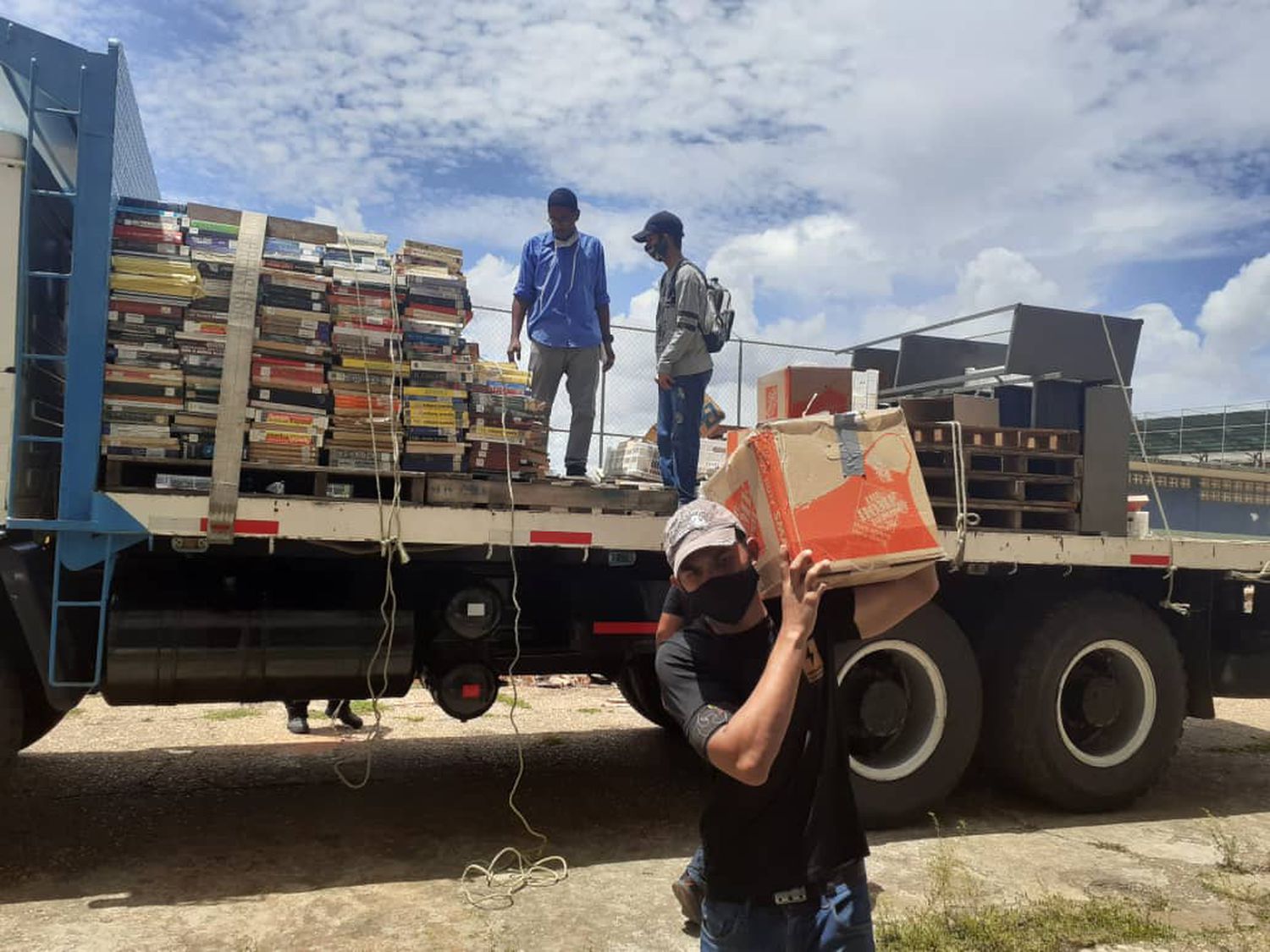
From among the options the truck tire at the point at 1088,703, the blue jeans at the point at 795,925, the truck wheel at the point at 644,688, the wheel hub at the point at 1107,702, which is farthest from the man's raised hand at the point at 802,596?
the wheel hub at the point at 1107,702

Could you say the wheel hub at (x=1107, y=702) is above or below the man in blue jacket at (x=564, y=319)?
below

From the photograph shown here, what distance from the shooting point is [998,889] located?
13.8ft

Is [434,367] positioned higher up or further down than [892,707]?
higher up

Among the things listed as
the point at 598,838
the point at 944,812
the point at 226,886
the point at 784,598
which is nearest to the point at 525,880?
the point at 598,838

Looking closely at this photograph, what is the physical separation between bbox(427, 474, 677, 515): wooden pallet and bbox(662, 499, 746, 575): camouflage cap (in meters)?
2.40

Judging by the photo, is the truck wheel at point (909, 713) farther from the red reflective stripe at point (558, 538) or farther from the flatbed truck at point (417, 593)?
the red reflective stripe at point (558, 538)

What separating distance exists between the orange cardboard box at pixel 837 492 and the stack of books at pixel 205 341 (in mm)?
2387

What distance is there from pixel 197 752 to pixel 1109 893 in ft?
18.4

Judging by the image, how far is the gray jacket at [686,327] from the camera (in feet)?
18.8

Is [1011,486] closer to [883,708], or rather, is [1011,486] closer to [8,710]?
[883,708]

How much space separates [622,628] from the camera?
507 centimetres

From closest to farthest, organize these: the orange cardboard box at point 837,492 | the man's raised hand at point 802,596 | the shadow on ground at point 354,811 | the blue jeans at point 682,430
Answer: the man's raised hand at point 802,596 < the orange cardboard box at point 837,492 < the shadow on ground at point 354,811 < the blue jeans at point 682,430

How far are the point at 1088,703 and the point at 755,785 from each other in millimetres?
4245

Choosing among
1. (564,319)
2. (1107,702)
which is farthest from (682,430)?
(1107,702)
